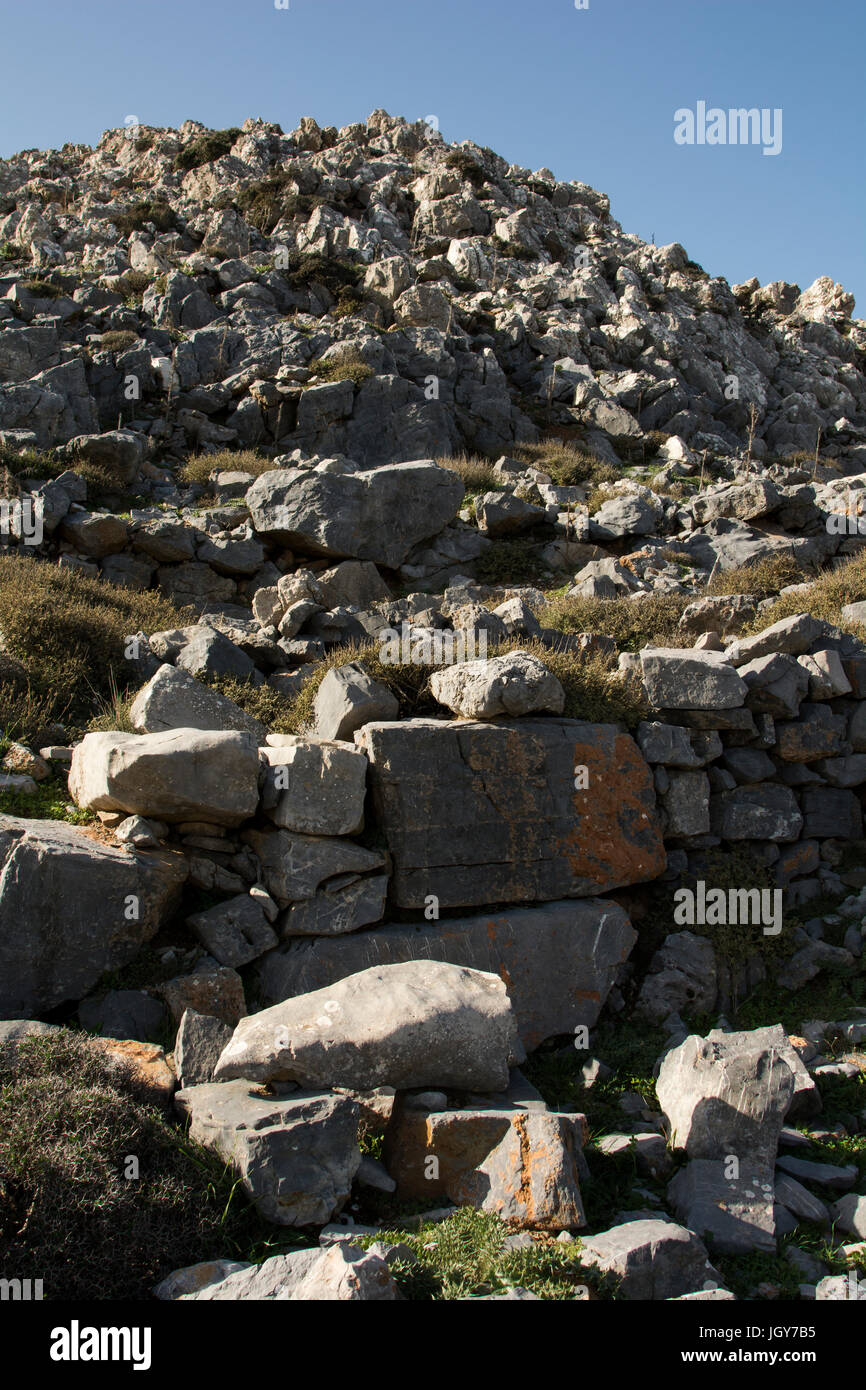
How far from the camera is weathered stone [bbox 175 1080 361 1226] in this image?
4.10 metres

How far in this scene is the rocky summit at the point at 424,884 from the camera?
4074 mm

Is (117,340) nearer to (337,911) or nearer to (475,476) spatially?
(475,476)

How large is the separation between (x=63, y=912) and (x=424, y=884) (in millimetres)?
2486

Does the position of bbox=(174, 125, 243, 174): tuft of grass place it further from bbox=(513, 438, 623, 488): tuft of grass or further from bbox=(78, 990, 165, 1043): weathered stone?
bbox=(78, 990, 165, 1043): weathered stone

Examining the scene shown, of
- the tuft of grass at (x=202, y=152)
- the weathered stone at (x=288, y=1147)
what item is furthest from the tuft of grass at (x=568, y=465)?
the tuft of grass at (x=202, y=152)

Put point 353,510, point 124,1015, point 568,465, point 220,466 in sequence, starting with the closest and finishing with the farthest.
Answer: point 124,1015 → point 353,510 → point 220,466 → point 568,465

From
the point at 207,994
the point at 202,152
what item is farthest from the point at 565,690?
the point at 202,152

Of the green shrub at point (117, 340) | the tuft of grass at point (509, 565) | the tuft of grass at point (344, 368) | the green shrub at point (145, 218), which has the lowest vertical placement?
the tuft of grass at point (509, 565)

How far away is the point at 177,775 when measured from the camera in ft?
19.5

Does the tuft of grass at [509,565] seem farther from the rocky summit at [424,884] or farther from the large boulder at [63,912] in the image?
the large boulder at [63,912]

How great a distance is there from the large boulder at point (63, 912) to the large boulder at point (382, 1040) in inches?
47.9

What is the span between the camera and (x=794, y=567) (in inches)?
526

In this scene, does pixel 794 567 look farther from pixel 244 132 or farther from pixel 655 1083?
pixel 244 132
